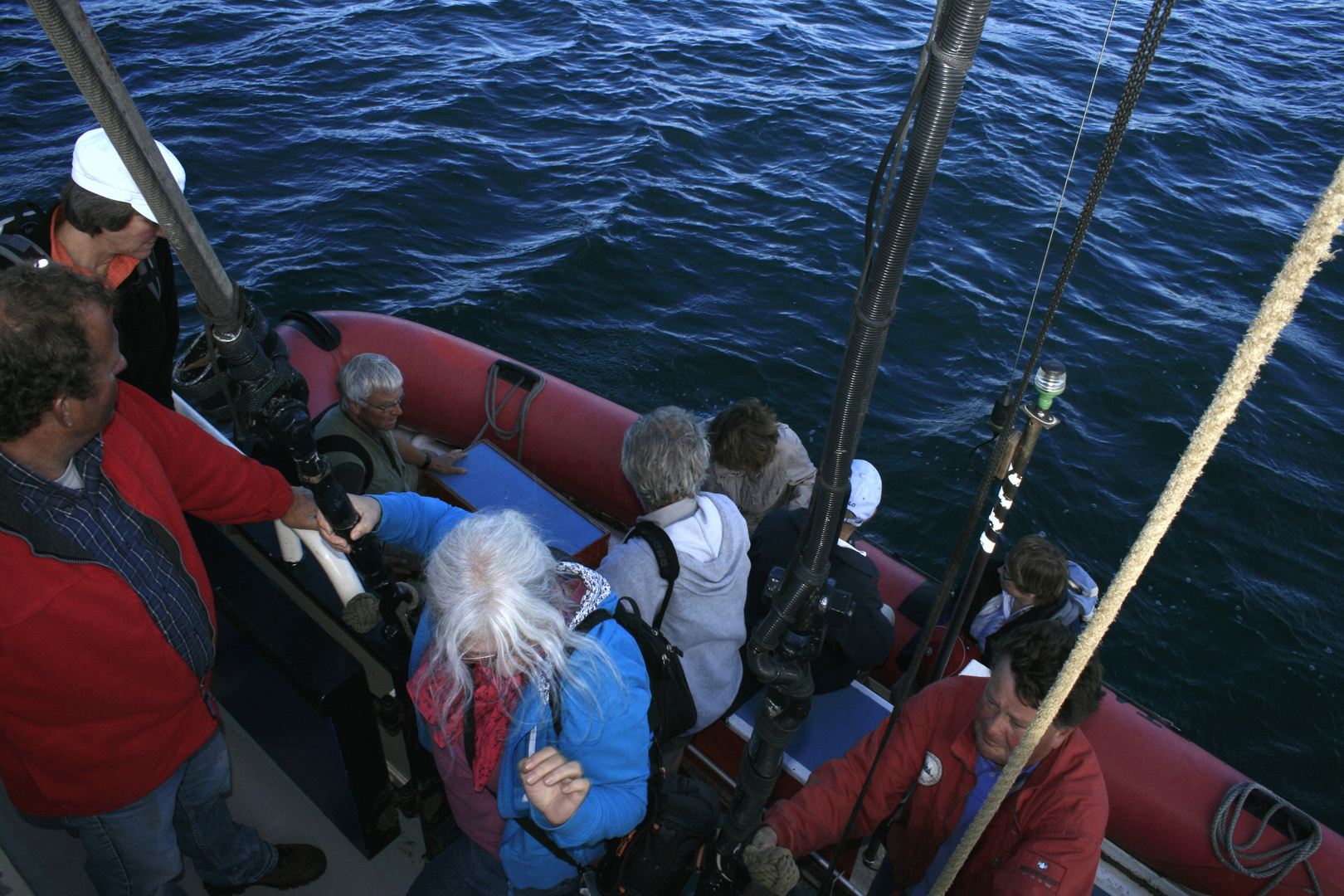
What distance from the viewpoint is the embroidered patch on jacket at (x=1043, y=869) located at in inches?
64.3

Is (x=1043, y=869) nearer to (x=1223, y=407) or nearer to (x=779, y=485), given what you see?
(x=1223, y=407)

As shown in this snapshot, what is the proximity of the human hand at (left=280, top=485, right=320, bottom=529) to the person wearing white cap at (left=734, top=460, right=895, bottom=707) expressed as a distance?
126 centimetres

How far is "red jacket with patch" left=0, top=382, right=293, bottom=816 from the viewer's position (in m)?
1.43

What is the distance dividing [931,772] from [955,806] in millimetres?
105

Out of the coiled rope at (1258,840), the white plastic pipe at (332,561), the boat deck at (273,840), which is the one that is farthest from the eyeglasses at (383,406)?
the coiled rope at (1258,840)

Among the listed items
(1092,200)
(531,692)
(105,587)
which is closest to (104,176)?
(105,587)

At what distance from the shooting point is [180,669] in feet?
5.52

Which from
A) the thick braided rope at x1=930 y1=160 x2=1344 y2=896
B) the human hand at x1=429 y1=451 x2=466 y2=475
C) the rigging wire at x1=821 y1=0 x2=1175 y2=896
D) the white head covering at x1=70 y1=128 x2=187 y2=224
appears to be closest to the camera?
the thick braided rope at x1=930 y1=160 x2=1344 y2=896

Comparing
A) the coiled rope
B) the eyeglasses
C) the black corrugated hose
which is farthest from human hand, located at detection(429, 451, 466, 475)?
the coiled rope

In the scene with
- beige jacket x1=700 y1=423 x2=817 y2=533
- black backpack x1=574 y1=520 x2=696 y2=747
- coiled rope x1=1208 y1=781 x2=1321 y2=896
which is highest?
black backpack x1=574 y1=520 x2=696 y2=747

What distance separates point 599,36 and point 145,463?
1117 cm

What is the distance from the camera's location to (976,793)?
1973mm

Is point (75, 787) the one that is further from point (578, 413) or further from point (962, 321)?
point (962, 321)

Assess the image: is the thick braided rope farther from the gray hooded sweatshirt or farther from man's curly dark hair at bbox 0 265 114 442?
man's curly dark hair at bbox 0 265 114 442
